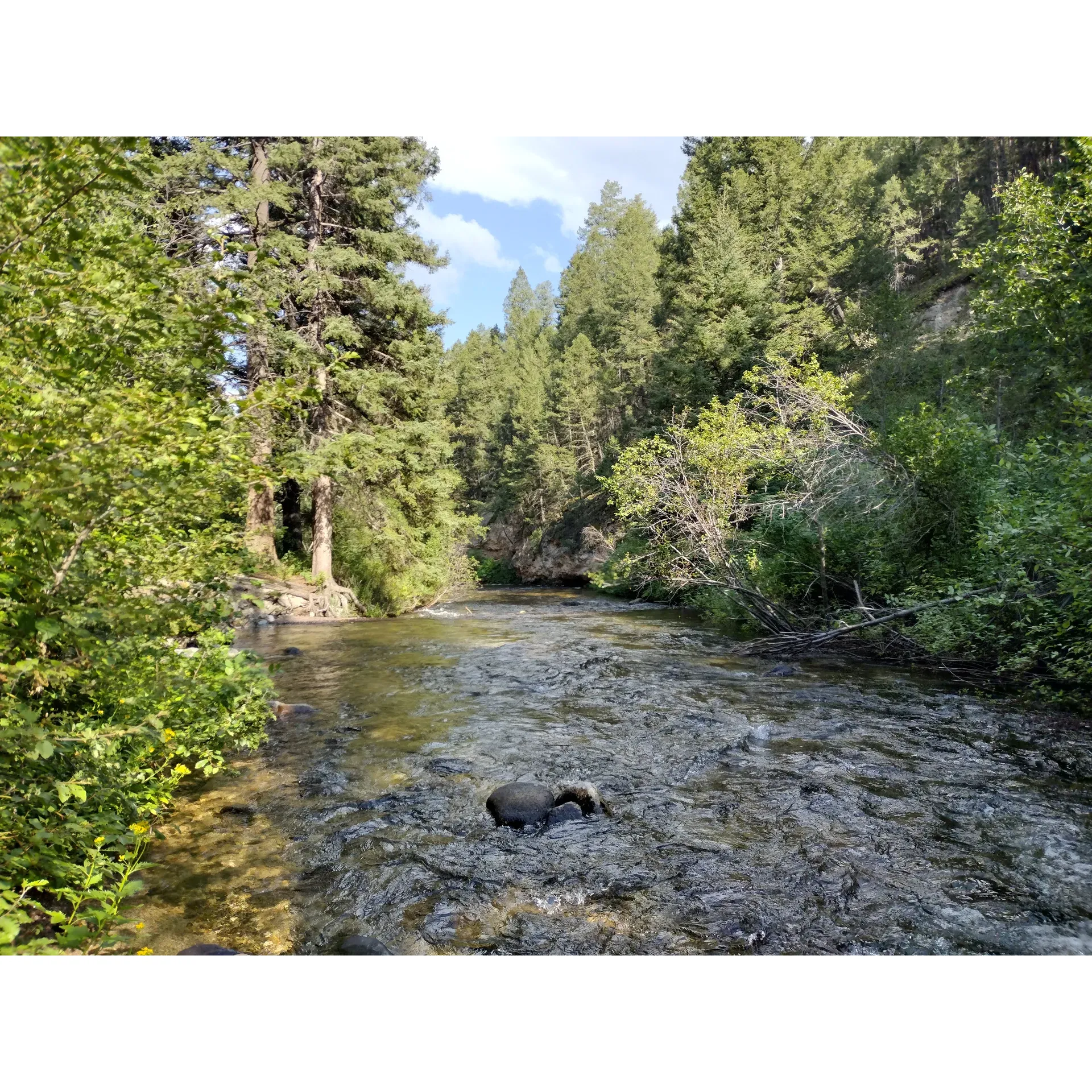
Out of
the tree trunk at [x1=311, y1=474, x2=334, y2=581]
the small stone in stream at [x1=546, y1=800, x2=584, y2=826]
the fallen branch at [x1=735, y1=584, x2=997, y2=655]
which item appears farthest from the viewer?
the tree trunk at [x1=311, y1=474, x2=334, y2=581]

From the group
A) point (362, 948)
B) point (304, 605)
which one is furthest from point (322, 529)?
point (362, 948)

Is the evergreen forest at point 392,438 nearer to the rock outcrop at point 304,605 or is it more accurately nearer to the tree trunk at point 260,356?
the tree trunk at point 260,356

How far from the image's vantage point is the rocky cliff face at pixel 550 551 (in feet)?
107

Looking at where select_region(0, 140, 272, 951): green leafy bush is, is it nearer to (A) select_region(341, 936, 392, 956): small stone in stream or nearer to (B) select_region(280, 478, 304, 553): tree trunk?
(A) select_region(341, 936, 392, 956): small stone in stream

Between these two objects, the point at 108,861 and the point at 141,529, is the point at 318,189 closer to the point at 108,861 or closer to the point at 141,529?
the point at 141,529

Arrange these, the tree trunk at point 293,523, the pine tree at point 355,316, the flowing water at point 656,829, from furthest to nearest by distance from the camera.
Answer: the tree trunk at point 293,523 → the pine tree at point 355,316 → the flowing water at point 656,829

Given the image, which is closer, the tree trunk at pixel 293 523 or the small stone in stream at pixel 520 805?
the small stone in stream at pixel 520 805

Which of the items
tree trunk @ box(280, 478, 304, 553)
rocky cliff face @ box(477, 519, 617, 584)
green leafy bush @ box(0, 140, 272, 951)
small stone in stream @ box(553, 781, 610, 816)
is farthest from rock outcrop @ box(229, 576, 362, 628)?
rocky cliff face @ box(477, 519, 617, 584)

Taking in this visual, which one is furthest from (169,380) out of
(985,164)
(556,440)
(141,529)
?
(556,440)

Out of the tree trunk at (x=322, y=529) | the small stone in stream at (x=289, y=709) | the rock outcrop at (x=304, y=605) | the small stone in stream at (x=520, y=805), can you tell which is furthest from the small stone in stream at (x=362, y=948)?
the tree trunk at (x=322, y=529)

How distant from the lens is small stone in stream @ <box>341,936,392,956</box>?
3771mm

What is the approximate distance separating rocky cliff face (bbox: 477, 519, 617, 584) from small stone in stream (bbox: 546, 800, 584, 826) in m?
22.4

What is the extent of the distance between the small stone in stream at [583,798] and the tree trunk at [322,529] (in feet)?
42.0
